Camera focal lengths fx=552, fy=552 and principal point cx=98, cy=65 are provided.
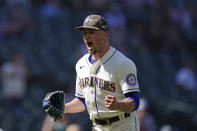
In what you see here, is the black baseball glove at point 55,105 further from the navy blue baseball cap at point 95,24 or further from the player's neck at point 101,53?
the navy blue baseball cap at point 95,24

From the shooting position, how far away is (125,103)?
485cm

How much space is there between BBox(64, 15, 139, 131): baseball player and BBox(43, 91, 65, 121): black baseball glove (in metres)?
0.25

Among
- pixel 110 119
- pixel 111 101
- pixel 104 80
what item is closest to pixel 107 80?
pixel 104 80

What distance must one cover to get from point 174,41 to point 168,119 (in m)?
2.35

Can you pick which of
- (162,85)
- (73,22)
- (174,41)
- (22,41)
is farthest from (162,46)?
(22,41)

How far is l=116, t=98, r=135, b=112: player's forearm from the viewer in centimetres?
479

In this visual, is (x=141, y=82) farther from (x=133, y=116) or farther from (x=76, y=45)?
(x=133, y=116)

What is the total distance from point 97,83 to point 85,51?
530 cm

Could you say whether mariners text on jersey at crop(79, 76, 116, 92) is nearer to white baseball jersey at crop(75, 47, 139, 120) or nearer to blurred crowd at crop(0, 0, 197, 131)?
white baseball jersey at crop(75, 47, 139, 120)

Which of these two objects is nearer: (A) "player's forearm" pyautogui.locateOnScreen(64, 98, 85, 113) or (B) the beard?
(B) the beard

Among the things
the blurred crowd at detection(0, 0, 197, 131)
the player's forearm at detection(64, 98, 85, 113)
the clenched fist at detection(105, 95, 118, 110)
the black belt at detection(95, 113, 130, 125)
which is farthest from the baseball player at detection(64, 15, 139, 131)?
the blurred crowd at detection(0, 0, 197, 131)

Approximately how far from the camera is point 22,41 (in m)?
11.4

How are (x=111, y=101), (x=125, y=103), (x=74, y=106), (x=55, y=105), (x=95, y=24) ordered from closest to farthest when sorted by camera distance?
(x=111, y=101) → (x=125, y=103) → (x=95, y=24) → (x=55, y=105) → (x=74, y=106)

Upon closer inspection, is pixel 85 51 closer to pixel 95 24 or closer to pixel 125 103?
pixel 95 24
